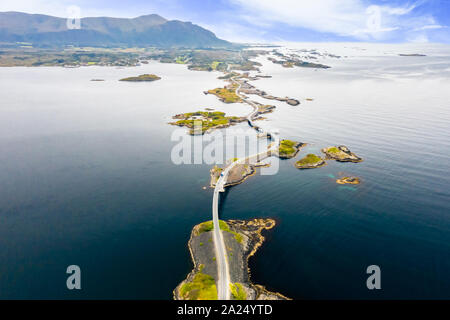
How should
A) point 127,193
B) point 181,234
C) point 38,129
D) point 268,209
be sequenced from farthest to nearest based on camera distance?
point 38,129 < point 127,193 < point 268,209 < point 181,234

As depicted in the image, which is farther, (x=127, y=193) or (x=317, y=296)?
(x=127, y=193)

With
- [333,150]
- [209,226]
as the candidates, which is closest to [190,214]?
[209,226]

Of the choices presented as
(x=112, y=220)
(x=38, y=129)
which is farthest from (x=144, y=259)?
(x=38, y=129)

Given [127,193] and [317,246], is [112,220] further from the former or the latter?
[317,246]

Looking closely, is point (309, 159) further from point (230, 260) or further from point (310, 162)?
point (230, 260)

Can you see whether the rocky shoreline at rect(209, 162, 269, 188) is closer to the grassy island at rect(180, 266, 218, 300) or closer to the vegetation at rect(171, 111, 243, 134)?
the grassy island at rect(180, 266, 218, 300)

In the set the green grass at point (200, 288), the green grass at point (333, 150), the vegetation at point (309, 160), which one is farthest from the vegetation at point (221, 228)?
the green grass at point (333, 150)
